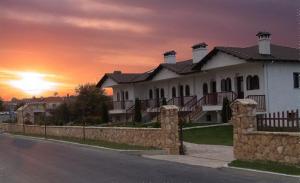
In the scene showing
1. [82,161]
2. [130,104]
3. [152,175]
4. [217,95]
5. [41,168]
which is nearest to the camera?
[152,175]

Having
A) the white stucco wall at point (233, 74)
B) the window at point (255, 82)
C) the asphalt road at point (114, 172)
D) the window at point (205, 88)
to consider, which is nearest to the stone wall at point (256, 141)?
the asphalt road at point (114, 172)

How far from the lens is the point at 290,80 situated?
126 feet

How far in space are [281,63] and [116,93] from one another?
29.5m

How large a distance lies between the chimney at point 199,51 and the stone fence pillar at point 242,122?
98.2 ft

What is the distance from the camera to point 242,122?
1711cm

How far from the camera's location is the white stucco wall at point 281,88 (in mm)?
36844

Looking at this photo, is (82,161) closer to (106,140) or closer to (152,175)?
(152,175)

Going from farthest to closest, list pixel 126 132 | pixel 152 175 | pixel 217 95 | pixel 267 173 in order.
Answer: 1. pixel 217 95
2. pixel 126 132
3. pixel 152 175
4. pixel 267 173

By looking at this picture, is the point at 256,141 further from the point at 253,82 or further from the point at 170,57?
the point at 170,57

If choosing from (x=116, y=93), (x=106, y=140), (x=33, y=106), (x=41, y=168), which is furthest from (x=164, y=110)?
(x=33, y=106)

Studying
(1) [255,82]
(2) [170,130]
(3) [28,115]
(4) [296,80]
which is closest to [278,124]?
(2) [170,130]

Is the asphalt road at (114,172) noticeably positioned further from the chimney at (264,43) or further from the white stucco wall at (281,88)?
the chimney at (264,43)

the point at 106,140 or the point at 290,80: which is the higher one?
the point at 290,80

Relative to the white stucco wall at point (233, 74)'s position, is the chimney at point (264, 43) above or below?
above
